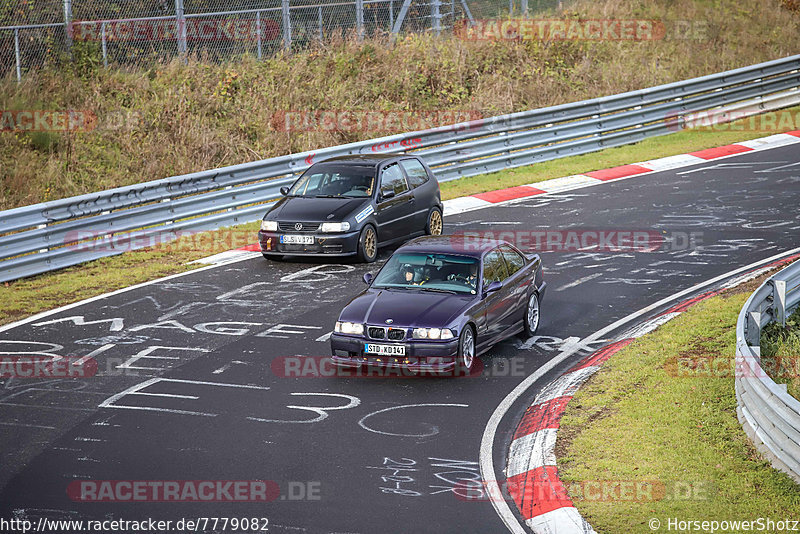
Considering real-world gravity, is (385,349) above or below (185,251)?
above

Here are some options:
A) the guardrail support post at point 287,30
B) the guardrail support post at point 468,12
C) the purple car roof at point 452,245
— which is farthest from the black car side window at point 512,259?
the guardrail support post at point 468,12

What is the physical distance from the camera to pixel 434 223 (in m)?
18.8

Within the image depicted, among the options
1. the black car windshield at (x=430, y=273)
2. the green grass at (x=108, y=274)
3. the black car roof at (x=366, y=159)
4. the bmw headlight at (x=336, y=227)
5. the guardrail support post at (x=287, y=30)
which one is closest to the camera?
the black car windshield at (x=430, y=273)

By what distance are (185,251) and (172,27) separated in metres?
9.60

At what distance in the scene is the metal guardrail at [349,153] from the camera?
56.9 feet

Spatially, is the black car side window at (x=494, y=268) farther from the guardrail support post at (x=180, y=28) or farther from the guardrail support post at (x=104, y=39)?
the guardrail support post at (x=104, y=39)

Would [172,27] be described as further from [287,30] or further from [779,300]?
[779,300]

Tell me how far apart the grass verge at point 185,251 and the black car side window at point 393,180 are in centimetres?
316

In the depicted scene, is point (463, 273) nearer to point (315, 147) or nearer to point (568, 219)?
point (568, 219)

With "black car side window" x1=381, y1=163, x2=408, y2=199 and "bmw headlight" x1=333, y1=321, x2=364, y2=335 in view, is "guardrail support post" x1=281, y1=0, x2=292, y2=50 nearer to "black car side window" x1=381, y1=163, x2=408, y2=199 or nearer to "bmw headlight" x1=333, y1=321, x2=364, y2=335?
"black car side window" x1=381, y1=163, x2=408, y2=199

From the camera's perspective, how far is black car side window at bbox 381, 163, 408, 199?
18.0 meters

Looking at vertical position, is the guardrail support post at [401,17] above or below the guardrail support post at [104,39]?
above

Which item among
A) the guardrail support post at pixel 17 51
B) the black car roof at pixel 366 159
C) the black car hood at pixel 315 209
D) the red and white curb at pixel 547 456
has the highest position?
the guardrail support post at pixel 17 51

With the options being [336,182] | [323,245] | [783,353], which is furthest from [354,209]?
[783,353]
